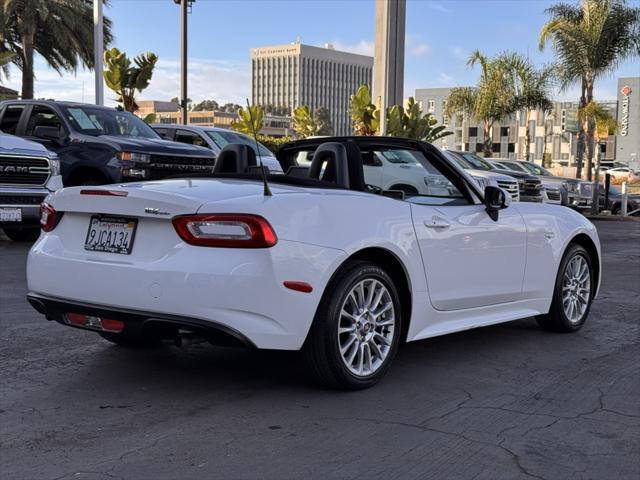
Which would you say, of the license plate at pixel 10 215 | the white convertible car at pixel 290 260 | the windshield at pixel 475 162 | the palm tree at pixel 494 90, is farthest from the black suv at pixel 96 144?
the palm tree at pixel 494 90

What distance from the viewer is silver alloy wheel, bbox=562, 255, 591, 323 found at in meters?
6.67

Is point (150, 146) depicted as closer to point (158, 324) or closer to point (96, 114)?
point (96, 114)

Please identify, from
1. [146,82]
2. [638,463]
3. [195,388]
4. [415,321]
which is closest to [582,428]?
[638,463]

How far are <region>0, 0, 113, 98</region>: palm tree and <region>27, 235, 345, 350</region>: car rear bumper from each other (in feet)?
89.2

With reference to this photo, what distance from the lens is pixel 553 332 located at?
674 centimetres

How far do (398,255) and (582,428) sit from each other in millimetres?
1442

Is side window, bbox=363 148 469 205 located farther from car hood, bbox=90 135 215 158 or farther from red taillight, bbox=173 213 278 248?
car hood, bbox=90 135 215 158

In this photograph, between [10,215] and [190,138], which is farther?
[190,138]

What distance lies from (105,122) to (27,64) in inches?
771

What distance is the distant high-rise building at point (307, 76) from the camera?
110981 mm

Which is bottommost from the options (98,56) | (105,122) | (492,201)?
(492,201)

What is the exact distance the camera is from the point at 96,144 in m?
12.5

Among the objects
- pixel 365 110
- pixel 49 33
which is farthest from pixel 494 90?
pixel 49 33

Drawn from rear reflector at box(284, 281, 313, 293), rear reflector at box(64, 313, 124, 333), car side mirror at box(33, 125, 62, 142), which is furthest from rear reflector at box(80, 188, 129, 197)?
car side mirror at box(33, 125, 62, 142)
